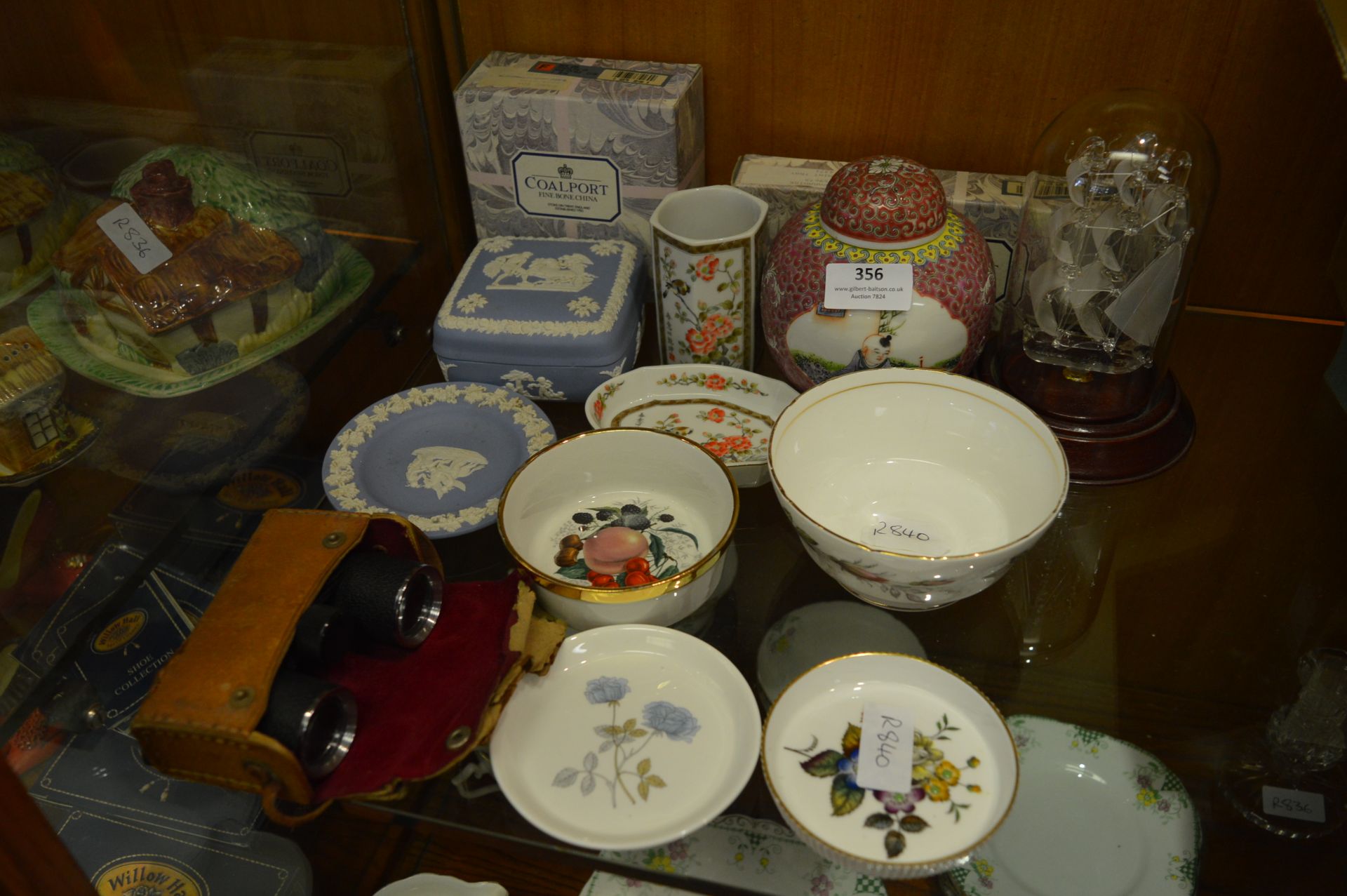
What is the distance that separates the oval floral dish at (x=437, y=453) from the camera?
2.51 ft

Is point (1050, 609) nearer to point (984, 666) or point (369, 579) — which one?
point (984, 666)

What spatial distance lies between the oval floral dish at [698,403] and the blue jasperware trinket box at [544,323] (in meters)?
0.03

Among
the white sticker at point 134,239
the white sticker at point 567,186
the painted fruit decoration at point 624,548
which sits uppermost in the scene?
the white sticker at point 134,239

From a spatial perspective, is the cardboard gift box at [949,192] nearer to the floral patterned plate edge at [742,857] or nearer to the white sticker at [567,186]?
the white sticker at [567,186]

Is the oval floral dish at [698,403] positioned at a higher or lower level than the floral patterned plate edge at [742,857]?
higher

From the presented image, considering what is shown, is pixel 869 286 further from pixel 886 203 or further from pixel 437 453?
pixel 437 453

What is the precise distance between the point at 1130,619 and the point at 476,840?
0.48m

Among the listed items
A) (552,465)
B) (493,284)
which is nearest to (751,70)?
(493,284)

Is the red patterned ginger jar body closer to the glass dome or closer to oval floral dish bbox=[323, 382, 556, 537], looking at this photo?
the glass dome

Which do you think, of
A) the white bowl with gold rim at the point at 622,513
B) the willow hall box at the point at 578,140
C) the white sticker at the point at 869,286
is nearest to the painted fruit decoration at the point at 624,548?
the white bowl with gold rim at the point at 622,513

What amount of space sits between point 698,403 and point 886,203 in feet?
0.78

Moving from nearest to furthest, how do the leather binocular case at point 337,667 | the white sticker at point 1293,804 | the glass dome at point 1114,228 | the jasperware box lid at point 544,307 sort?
the leather binocular case at point 337,667
the white sticker at point 1293,804
the glass dome at point 1114,228
the jasperware box lid at point 544,307

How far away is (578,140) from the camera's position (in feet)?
2.92

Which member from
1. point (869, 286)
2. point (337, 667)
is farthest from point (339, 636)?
point (869, 286)
